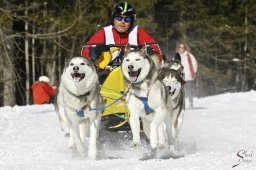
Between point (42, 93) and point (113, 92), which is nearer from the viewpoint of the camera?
point (113, 92)

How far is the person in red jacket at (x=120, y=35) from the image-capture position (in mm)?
7157

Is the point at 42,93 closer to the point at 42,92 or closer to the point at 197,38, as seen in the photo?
the point at 42,92

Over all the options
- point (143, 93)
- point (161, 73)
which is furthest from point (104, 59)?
point (143, 93)

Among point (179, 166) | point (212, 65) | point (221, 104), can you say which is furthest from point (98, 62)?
point (212, 65)

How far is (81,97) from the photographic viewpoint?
627 cm

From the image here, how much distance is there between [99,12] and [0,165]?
55.5ft

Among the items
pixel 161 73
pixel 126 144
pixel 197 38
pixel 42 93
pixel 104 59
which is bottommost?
pixel 42 93

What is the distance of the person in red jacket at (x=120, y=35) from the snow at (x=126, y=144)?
1106 mm

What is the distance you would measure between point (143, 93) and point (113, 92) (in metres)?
0.79

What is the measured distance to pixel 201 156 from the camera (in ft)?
18.6

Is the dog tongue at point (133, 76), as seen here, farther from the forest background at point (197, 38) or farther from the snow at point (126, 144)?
the forest background at point (197, 38)

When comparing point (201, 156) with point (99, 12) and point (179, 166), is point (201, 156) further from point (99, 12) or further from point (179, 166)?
point (99, 12)

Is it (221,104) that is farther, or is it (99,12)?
(99,12)

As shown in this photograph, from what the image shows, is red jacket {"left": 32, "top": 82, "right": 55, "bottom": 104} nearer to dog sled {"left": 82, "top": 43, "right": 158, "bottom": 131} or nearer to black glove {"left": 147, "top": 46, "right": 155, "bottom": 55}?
Result: dog sled {"left": 82, "top": 43, "right": 158, "bottom": 131}
